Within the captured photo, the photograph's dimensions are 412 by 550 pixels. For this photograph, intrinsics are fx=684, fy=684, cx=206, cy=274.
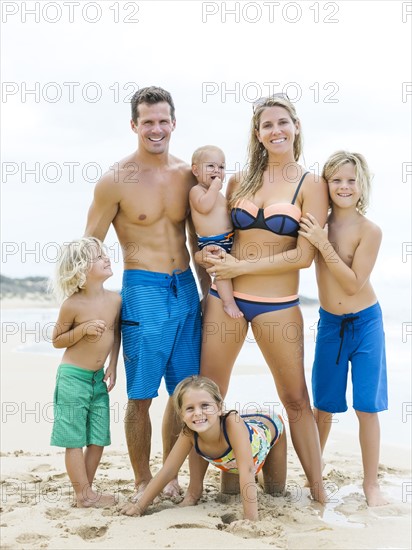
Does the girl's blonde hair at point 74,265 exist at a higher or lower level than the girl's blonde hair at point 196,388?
higher

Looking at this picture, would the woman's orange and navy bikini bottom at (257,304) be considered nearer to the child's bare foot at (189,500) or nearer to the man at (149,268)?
the man at (149,268)

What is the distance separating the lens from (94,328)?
4160mm

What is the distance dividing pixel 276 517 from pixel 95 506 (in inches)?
42.2

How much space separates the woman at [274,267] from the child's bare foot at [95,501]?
3.14ft

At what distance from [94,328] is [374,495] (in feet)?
6.72

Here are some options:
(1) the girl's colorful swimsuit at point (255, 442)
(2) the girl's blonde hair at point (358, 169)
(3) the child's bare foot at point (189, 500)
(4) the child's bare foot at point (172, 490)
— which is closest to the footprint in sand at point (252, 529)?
(1) the girl's colorful swimsuit at point (255, 442)

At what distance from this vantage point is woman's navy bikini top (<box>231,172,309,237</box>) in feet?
13.6

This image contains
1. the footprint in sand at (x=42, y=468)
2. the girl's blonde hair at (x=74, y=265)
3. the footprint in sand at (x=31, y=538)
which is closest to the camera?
the footprint in sand at (x=31, y=538)

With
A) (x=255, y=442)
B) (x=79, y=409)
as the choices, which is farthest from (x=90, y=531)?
(x=255, y=442)

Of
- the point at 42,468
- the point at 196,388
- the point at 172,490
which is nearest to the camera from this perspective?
the point at 196,388

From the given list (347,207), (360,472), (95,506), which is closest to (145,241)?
(347,207)

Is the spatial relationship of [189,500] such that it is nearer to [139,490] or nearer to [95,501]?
[139,490]

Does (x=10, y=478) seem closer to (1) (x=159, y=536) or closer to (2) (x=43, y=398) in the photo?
(1) (x=159, y=536)

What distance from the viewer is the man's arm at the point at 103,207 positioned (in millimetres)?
4352
